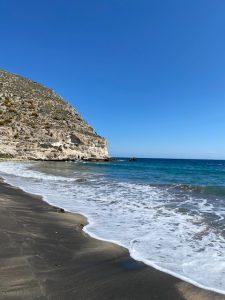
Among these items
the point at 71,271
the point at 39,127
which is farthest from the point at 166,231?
the point at 39,127

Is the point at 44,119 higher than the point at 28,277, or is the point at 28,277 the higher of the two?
the point at 44,119

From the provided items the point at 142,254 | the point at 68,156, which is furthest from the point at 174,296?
the point at 68,156

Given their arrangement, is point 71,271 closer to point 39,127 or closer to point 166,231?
point 166,231

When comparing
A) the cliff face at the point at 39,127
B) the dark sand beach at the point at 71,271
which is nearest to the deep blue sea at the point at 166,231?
the dark sand beach at the point at 71,271

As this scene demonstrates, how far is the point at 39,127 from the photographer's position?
72125 millimetres

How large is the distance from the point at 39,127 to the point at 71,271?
68305 millimetres

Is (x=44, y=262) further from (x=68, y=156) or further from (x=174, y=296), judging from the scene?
(x=68, y=156)

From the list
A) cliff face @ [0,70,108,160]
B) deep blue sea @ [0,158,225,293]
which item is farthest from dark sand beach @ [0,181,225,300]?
cliff face @ [0,70,108,160]

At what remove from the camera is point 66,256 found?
263 inches

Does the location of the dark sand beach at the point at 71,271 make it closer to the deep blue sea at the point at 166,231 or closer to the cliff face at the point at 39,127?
the deep blue sea at the point at 166,231

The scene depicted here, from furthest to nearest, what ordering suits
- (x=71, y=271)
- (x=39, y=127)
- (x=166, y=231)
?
(x=39, y=127)
(x=166, y=231)
(x=71, y=271)

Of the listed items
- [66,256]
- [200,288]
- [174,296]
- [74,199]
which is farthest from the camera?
[74,199]

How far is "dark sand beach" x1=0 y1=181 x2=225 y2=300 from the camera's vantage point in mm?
4949

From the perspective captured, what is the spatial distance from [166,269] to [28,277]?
2570 mm
